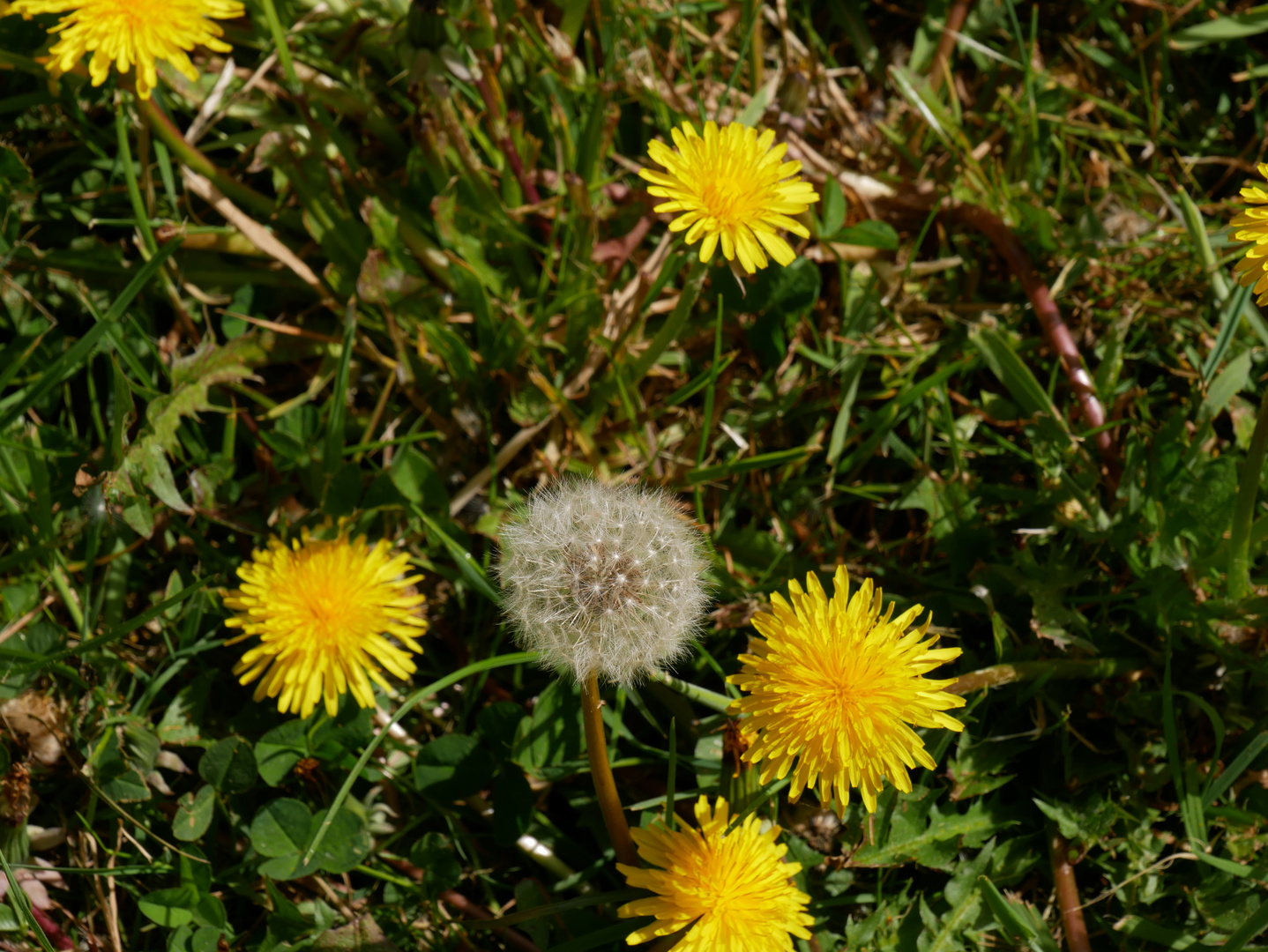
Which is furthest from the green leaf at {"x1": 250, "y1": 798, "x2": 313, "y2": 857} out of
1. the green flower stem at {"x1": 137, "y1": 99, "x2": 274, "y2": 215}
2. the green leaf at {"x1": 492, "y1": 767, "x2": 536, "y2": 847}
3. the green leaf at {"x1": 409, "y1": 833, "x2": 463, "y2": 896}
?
the green flower stem at {"x1": 137, "y1": 99, "x2": 274, "y2": 215}

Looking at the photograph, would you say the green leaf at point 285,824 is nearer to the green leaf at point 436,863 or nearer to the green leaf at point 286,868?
the green leaf at point 286,868

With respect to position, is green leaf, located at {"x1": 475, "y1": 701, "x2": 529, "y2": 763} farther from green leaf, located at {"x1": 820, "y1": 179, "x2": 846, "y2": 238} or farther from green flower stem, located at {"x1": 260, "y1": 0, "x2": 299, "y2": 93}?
green flower stem, located at {"x1": 260, "y1": 0, "x2": 299, "y2": 93}

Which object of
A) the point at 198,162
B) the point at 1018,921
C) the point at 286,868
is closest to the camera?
the point at 1018,921

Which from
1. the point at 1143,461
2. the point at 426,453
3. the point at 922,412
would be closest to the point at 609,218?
the point at 426,453

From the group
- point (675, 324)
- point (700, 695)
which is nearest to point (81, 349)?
point (675, 324)

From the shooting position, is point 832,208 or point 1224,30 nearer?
point 832,208

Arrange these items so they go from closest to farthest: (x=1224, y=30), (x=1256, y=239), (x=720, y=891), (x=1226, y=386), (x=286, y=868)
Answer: (x=1256, y=239) < (x=720, y=891) < (x=286, y=868) < (x=1226, y=386) < (x=1224, y=30)

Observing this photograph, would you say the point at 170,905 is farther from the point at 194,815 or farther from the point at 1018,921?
the point at 1018,921

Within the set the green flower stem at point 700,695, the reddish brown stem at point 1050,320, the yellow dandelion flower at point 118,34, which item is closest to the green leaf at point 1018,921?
the green flower stem at point 700,695
